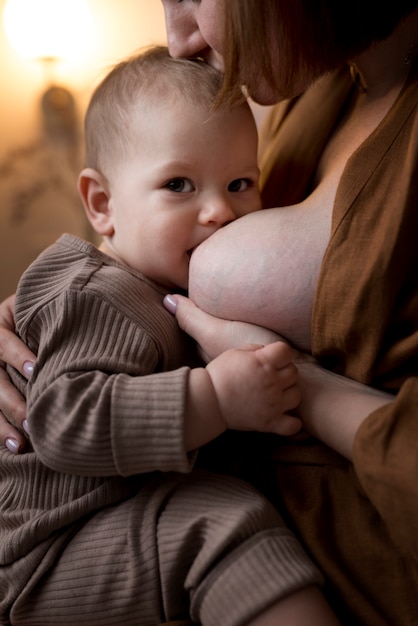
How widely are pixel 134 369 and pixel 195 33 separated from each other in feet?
1.84

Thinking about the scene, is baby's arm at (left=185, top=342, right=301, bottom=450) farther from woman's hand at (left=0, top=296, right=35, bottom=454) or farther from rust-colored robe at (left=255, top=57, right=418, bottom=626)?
woman's hand at (left=0, top=296, right=35, bottom=454)

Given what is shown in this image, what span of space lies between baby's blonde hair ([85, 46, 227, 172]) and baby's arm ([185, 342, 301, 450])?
0.43 metres

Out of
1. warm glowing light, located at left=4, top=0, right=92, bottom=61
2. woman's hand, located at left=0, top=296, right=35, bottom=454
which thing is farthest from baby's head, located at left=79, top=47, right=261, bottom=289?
warm glowing light, located at left=4, top=0, right=92, bottom=61

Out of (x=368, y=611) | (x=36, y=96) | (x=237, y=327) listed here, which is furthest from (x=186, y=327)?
(x=36, y=96)

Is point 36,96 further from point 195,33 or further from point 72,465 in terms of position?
point 72,465

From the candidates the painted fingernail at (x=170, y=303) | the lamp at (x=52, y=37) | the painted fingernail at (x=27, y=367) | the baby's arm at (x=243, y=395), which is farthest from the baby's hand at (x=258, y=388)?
the lamp at (x=52, y=37)

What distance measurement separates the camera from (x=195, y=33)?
3.63 feet

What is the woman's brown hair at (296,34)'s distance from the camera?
0.91m

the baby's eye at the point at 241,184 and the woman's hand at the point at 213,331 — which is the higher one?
the baby's eye at the point at 241,184

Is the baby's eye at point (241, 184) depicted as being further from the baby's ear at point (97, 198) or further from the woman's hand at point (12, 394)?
the woman's hand at point (12, 394)

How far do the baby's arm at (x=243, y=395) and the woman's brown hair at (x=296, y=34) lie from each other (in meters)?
0.39

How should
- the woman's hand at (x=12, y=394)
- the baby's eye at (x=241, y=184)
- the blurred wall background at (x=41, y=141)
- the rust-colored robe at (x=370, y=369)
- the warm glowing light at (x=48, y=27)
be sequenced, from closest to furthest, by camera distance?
1. the rust-colored robe at (x=370, y=369)
2. the woman's hand at (x=12, y=394)
3. the baby's eye at (x=241, y=184)
4. the warm glowing light at (x=48, y=27)
5. the blurred wall background at (x=41, y=141)

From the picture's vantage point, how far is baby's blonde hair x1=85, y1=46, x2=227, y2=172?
108 cm

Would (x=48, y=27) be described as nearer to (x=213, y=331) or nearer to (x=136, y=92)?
(x=136, y=92)
